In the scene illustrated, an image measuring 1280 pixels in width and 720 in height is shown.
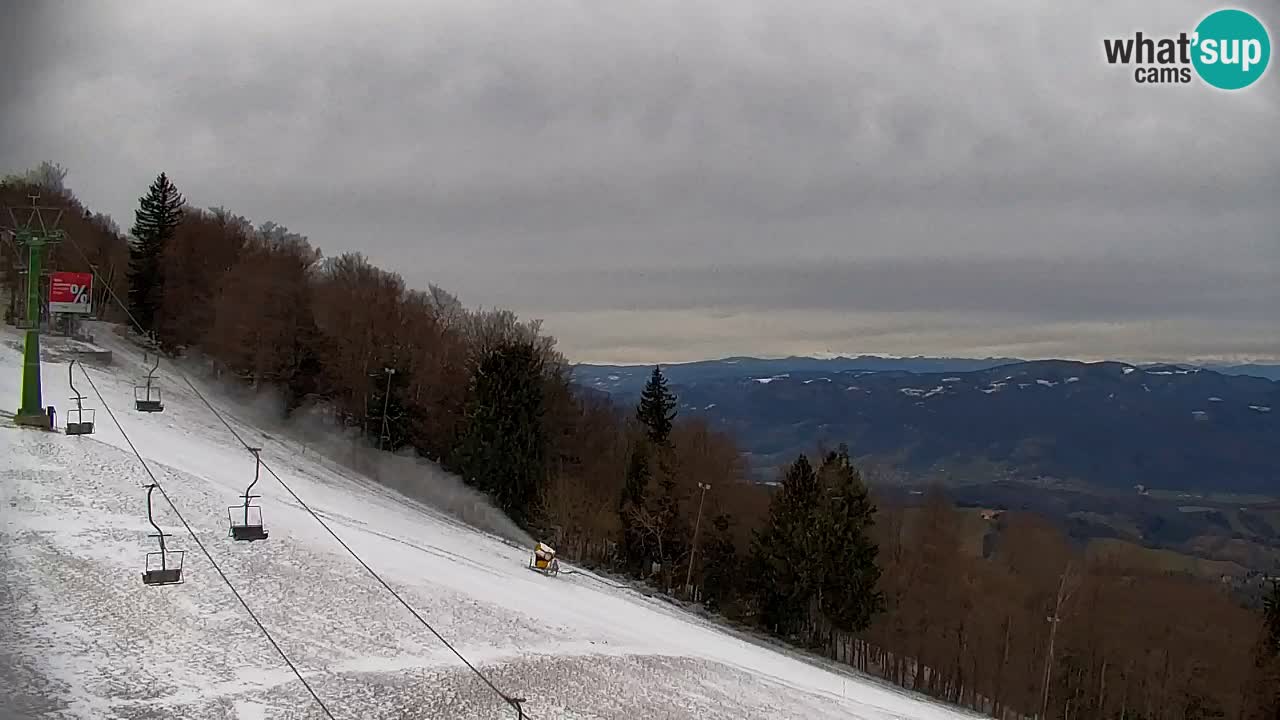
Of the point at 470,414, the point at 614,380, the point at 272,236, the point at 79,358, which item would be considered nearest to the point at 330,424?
the point at 470,414

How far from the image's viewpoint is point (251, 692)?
15953 mm

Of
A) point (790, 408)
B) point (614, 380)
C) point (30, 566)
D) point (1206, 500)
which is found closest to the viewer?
point (30, 566)

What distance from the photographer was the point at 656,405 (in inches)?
2272

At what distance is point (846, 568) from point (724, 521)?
6.75 m

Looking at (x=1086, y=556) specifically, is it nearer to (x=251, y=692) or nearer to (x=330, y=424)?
(x=330, y=424)

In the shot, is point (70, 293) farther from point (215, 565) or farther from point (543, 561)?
point (543, 561)

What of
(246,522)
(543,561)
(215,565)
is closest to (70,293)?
(246,522)

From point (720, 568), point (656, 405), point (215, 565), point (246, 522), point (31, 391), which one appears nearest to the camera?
point (215, 565)

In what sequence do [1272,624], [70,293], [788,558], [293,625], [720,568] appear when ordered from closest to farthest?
[293,625] → [70,293] → [1272,624] → [788,558] → [720,568]

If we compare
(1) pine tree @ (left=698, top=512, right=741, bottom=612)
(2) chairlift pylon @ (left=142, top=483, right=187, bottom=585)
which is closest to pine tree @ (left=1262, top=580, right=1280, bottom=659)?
(1) pine tree @ (left=698, top=512, right=741, bottom=612)

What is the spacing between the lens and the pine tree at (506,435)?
163 ft

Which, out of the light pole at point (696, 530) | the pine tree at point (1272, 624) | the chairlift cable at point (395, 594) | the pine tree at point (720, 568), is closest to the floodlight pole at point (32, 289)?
the chairlift cable at point (395, 594)

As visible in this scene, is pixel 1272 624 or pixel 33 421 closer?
pixel 33 421

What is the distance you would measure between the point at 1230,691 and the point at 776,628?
19.9 meters
